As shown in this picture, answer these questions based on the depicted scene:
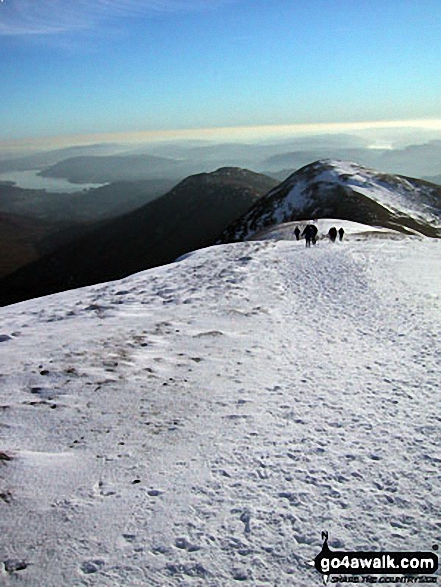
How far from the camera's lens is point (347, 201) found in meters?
86.8

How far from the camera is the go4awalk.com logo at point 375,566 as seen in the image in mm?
5930

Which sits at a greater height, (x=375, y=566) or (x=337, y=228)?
(x=337, y=228)

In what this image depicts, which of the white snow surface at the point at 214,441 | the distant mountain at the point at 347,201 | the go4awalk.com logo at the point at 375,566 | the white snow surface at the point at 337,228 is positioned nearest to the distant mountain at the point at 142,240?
the distant mountain at the point at 347,201

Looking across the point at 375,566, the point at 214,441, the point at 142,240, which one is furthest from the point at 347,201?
the point at 142,240

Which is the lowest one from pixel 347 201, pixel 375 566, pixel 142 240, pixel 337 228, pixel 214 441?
pixel 142 240

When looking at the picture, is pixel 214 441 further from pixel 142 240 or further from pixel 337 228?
pixel 142 240

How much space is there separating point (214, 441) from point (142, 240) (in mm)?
166220

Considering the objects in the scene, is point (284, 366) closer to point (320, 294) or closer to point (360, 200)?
point (320, 294)

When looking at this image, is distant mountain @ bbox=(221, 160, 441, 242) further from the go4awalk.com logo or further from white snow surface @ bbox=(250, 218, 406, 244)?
the go4awalk.com logo

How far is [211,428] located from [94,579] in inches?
157

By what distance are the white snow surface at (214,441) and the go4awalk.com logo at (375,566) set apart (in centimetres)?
13

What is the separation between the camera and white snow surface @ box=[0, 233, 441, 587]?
632 cm

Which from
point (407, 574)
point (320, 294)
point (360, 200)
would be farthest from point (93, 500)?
point (360, 200)

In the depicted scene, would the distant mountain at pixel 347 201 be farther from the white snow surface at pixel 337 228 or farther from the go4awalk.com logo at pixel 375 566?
the go4awalk.com logo at pixel 375 566
